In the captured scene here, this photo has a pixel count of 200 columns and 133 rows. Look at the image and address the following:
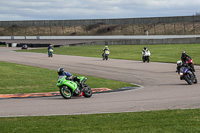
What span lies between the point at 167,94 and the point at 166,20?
7816 centimetres

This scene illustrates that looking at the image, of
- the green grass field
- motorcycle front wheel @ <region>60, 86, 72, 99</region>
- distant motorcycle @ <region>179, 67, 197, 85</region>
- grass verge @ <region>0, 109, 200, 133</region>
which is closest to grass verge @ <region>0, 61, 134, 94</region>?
distant motorcycle @ <region>179, 67, 197, 85</region>

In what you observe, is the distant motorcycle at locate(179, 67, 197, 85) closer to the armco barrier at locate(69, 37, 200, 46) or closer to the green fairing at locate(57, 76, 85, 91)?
the green fairing at locate(57, 76, 85, 91)

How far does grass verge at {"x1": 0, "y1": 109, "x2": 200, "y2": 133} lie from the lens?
816cm

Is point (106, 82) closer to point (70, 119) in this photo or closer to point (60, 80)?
point (60, 80)

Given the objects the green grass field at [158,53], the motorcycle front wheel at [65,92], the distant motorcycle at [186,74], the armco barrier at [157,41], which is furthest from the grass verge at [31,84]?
the armco barrier at [157,41]

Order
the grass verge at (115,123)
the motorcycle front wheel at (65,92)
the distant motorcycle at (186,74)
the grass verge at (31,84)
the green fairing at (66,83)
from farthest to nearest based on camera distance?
the distant motorcycle at (186,74) → the grass verge at (31,84) → the motorcycle front wheel at (65,92) → the green fairing at (66,83) → the grass verge at (115,123)

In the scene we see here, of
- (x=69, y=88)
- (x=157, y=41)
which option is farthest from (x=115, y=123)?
(x=157, y=41)

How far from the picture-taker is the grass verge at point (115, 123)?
26.8 feet

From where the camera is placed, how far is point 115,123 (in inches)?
351

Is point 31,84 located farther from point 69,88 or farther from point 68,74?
point 68,74

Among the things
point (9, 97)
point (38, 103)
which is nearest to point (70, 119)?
point (38, 103)

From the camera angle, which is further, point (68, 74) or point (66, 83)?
point (68, 74)

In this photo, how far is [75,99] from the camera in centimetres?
1373

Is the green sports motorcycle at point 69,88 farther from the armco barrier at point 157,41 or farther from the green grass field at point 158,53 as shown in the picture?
the armco barrier at point 157,41
